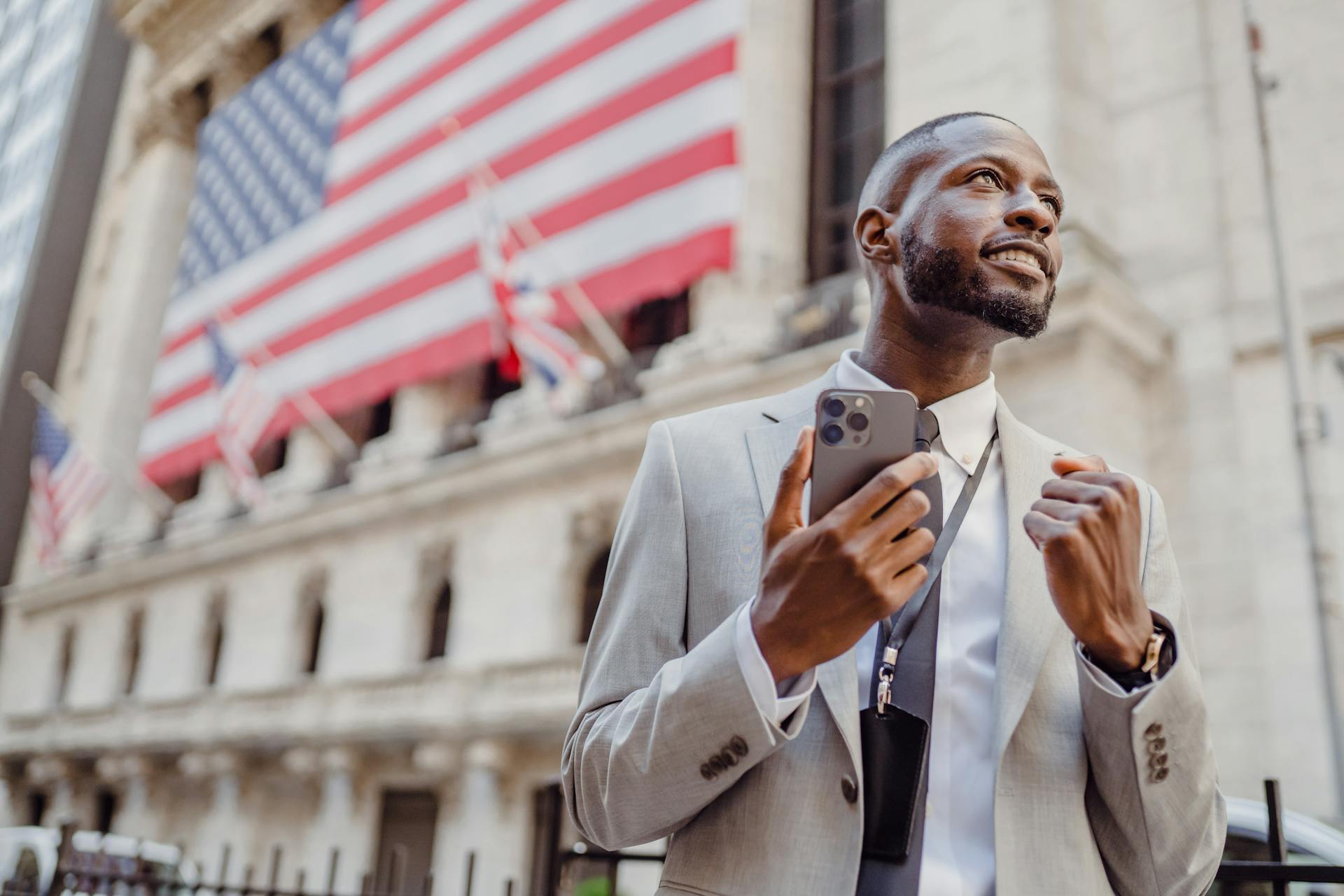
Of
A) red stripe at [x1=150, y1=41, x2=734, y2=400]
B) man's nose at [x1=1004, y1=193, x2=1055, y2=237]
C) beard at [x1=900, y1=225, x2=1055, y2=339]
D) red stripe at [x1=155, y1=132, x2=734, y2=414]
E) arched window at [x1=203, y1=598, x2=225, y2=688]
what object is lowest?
beard at [x1=900, y1=225, x2=1055, y2=339]

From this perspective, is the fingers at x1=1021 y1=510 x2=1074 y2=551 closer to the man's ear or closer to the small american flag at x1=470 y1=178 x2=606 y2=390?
the man's ear

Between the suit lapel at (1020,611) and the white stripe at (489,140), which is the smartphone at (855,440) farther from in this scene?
the white stripe at (489,140)

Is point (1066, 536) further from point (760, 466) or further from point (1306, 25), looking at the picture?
point (1306, 25)

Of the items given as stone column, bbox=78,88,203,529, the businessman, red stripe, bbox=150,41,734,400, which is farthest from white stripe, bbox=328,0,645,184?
the businessman

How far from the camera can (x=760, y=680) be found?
4.80 ft

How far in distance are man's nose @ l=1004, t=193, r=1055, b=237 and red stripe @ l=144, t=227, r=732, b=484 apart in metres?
13.0

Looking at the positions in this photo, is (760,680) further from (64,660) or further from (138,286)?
(138,286)

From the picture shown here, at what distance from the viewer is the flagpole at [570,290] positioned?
1636 centimetres

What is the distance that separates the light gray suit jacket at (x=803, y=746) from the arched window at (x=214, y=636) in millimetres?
25476

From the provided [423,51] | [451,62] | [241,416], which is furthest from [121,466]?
[451,62]

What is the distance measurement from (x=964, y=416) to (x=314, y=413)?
68.5ft

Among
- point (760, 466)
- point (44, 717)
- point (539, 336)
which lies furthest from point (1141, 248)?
point (44, 717)

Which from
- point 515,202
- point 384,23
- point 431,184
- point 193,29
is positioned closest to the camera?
point 515,202

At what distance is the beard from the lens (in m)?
1.76
